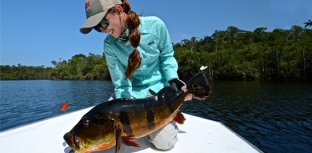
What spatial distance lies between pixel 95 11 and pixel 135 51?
60 cm

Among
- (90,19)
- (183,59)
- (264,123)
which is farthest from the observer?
(183,59)

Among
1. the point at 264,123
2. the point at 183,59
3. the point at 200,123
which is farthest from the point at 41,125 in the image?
the point at 183,59

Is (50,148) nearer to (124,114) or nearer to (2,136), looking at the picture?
(2,136)

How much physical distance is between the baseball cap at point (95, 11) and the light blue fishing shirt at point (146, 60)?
0.66 metres

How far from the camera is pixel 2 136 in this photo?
9.23 feet

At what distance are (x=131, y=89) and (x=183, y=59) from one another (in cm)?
7067

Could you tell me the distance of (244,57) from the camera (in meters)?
61.1

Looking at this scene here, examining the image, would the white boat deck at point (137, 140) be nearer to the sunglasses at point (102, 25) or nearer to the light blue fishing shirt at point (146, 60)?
the light blue fishing shirt at point (146, 60)

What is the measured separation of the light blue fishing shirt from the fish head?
0.99 m

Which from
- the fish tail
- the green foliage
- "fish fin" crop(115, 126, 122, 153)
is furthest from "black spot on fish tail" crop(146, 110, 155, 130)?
the green foliage

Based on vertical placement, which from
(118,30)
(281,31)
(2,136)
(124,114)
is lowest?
(2,136)

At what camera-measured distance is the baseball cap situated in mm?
2178

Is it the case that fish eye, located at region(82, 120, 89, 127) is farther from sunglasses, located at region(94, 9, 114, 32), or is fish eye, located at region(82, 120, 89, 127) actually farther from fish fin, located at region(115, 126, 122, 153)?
sunglasses, located at region(94, 9, 114, 32)

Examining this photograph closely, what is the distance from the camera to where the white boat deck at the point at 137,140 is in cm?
248
